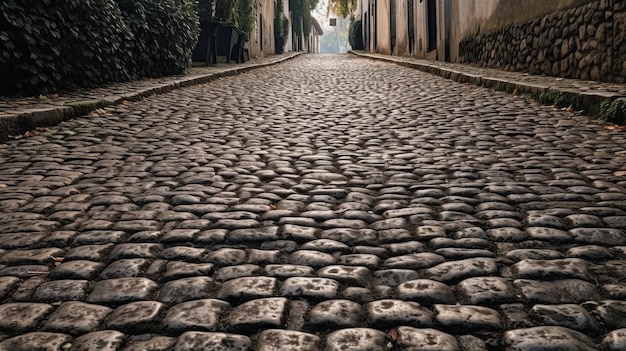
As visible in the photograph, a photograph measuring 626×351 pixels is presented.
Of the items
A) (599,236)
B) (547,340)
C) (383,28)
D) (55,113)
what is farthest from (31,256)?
(383,28)

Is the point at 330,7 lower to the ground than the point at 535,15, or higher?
higher

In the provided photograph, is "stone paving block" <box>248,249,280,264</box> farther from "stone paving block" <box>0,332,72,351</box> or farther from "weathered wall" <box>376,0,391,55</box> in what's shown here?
"weathered wall" <box>376,0,391,55</box>

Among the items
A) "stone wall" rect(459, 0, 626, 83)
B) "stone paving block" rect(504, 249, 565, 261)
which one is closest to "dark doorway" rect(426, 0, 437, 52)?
"stone wall" rect(459, 0, 626, 83)

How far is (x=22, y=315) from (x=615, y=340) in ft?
5.82

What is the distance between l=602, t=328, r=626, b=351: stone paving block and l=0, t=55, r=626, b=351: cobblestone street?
0.01 m

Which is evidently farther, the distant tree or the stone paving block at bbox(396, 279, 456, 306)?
the distant tree

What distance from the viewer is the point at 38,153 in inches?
168

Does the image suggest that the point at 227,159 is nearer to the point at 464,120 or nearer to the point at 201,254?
the point at 201,254

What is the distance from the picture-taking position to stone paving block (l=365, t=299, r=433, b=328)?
1.70 meters

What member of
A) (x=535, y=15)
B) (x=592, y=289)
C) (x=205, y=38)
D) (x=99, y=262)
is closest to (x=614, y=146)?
(x=592, y=289)

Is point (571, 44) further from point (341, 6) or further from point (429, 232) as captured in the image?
point (341, 6)

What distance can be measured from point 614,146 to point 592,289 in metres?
2.68

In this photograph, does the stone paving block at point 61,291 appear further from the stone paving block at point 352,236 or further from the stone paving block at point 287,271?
the stone paving block at point 352,236

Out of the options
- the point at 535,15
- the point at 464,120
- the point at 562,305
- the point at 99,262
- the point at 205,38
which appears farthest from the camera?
the point at 205,38
